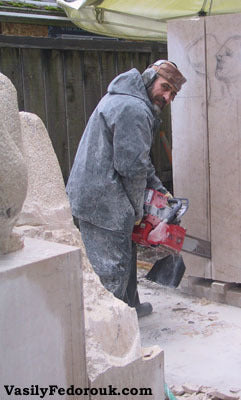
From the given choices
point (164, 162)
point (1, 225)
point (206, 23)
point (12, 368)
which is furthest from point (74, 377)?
point (164, 162)

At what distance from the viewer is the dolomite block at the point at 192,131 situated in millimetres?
4340

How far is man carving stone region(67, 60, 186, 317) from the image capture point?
3.61 metres

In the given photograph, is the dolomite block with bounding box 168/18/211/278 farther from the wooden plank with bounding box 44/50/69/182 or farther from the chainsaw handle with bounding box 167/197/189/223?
the wooden plank with bounding box 44/50/69/182

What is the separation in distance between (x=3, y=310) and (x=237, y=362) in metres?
2.09

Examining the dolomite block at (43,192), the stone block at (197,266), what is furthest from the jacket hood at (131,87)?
the stone block at (197,266)

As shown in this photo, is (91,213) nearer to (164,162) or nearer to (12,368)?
(12,368)

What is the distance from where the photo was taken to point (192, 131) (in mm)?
4457

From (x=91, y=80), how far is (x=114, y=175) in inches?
91.6

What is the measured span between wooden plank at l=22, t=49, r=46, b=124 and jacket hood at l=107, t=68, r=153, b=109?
1.59m

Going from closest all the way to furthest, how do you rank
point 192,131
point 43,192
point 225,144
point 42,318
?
point 42,318 → point 43,192 → point 225,144 → point 192,131

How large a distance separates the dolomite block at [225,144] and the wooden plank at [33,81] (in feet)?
5.72

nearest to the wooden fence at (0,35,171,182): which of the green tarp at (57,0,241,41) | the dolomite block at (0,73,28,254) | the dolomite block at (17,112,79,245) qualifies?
the green tarp at (57,0,241,41)

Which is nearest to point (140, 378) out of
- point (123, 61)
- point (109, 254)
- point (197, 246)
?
point (109, 254)

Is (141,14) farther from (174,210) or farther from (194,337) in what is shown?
(194,337)
